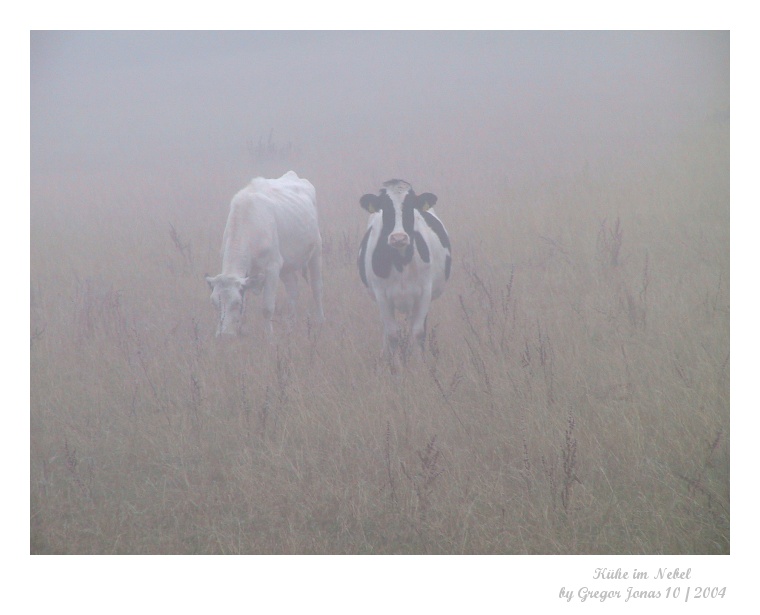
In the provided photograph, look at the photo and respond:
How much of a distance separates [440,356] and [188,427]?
6.91ft

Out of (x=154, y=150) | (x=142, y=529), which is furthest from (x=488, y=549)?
(x=154, y=150)

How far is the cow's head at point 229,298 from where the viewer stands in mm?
6945

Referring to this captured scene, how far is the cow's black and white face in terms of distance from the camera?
633 cm

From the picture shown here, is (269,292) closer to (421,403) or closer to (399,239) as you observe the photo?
(399,239)

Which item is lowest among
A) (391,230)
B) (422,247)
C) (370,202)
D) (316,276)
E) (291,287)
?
(291,287)

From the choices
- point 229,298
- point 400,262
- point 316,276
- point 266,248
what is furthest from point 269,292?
point 400,262

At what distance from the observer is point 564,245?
8.88m

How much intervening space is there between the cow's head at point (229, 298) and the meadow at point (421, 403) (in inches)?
9.2

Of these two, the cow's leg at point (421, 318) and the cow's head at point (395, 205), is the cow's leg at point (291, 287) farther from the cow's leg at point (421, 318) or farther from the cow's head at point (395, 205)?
the cow's head at point (395, 205)

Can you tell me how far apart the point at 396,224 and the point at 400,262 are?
17.7 inches

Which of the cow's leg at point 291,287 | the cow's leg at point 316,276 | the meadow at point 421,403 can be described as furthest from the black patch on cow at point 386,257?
the cow's leg at point 291,287

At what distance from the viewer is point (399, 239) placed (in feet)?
19.6

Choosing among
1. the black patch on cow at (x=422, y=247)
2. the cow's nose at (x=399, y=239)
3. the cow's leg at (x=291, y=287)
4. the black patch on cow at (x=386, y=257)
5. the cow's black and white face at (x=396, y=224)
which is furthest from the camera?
the cow's leg at (x=291, y=287)

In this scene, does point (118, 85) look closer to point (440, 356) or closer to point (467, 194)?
point (467, 194)
